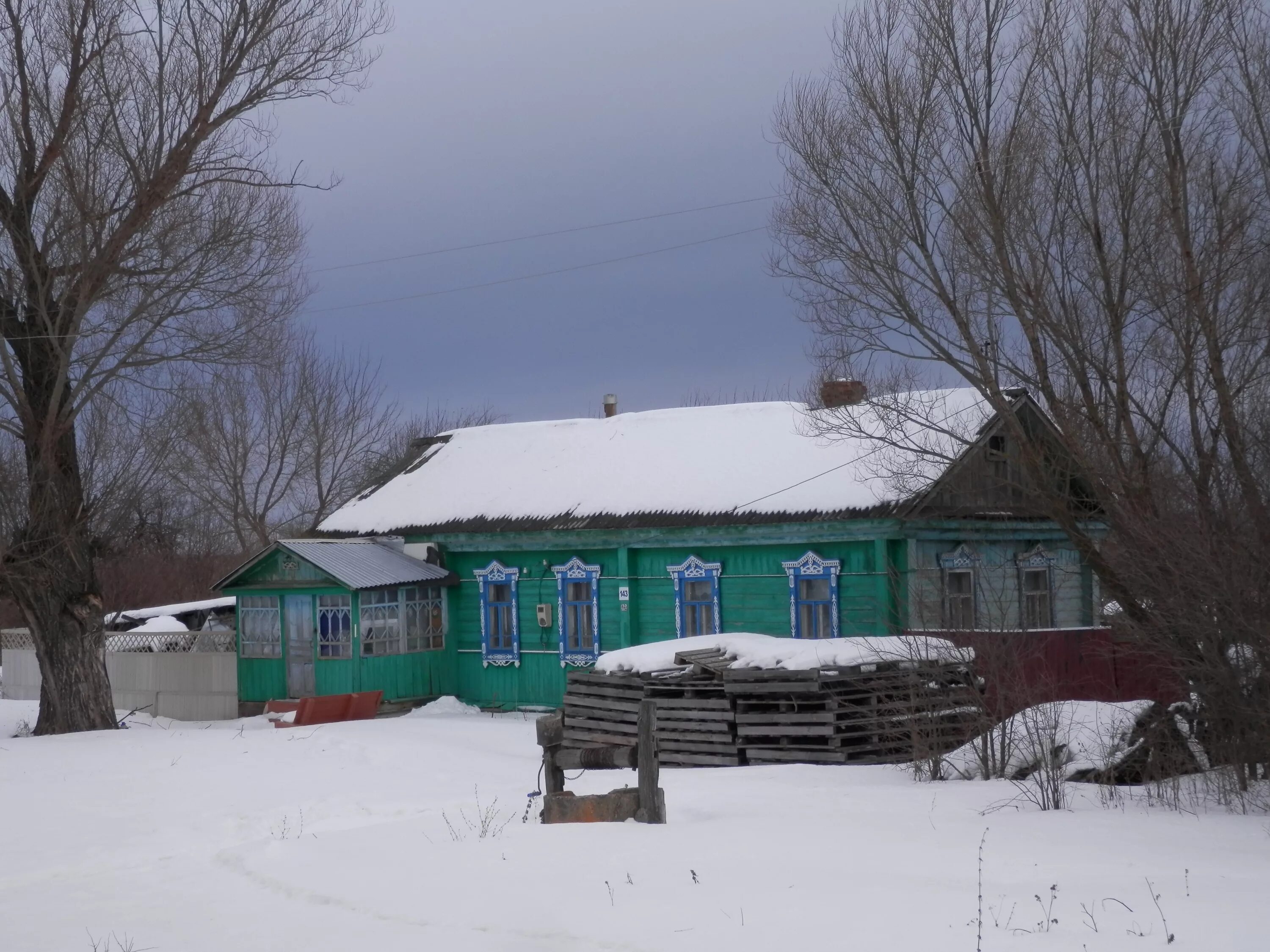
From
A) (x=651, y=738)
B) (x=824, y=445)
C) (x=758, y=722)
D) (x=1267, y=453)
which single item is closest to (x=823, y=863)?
(x=651, y=738)

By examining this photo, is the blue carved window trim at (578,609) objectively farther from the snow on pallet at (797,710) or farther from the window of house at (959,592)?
the window of house at (959,592)

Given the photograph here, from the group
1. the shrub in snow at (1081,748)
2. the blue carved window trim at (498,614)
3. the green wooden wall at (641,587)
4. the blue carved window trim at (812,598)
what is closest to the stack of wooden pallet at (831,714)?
the shrub in snow at (1081,748)

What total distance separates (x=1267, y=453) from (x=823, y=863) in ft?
19.6

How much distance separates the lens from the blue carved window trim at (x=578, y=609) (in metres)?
21.7

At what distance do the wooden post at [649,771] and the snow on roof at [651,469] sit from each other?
25.0ft

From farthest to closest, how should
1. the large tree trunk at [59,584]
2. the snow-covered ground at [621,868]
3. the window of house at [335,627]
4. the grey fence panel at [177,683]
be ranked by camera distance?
the grey fence panel at [177,683], the window of house at [335,627], the large tree trunk at [59,584], the snow-covered ground at [621,868]

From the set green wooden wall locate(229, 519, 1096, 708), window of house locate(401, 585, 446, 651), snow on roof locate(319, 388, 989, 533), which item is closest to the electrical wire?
snow on roof locate(319, 388, 989, 533)

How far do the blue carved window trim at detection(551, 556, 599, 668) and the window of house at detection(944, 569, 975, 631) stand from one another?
5714mm

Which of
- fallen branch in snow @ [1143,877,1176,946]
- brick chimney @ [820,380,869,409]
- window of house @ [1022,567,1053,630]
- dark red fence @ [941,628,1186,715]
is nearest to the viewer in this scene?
fallen branch in snow @ [1143,877,1176,946]

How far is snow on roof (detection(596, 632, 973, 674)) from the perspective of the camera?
14.3 meters

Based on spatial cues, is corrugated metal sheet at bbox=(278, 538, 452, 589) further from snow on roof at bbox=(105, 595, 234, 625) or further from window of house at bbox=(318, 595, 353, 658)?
snow on roof at bbox=(105, 595, 234, 625)

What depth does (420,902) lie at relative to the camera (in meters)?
8.09

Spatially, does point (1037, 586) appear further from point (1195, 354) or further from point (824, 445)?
point (1195, 354)

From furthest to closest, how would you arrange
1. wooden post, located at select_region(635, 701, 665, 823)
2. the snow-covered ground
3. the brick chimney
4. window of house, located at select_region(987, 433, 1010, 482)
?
the brick chimney → window of house, located at select_region(987, 433, 1010, 482) → wooden post, located at select_region(635, 701, 665, 823) → the snow-covered ground
